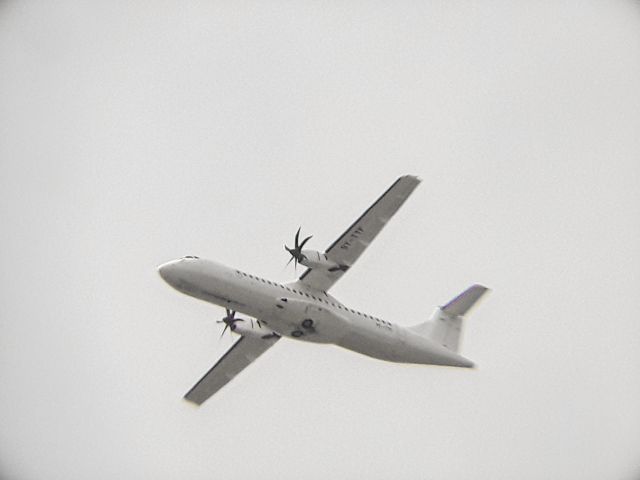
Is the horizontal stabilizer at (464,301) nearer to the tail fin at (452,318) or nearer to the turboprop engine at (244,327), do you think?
the tail fin at (452,318)

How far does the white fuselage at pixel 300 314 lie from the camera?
3062 centimetres

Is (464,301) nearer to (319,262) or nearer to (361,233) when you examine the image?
(361,233)

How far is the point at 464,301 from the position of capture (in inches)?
1454

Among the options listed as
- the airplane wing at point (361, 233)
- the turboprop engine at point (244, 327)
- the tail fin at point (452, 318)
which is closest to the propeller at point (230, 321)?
the turboprop engine at point (244, 327)

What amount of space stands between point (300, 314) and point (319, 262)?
6.08 feet

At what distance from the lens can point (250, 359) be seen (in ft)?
117

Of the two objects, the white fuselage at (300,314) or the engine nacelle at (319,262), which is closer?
the white fuselage at (300,314)

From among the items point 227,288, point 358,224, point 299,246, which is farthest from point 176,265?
point 358,224

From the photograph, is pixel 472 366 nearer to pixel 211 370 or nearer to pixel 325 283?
pixel 325 283

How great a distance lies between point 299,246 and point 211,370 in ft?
23.5

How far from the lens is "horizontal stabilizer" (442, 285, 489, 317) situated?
36.7 meters

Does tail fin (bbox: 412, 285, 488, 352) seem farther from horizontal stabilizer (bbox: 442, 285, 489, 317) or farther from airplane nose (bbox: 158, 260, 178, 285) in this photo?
airplane nose (bbox: 158, 260, 178, 285)

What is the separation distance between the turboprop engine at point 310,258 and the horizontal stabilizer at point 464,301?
662 centimetres

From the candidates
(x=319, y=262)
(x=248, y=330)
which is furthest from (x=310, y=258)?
(x=248, y=330)
